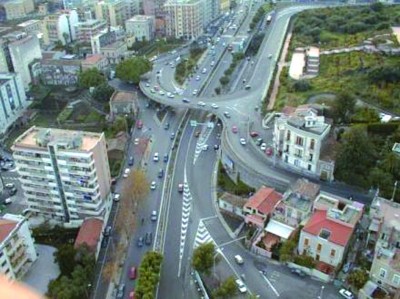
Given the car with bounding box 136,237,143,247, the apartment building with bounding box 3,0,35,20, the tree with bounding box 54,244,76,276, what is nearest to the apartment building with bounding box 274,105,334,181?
the car with bounding box 136,237,143,247

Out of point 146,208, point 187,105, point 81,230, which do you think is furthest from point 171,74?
point 81,230

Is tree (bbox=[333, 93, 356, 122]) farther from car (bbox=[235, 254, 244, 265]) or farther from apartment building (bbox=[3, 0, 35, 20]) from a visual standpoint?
apartment building (bbox=[3, 0, 35, 20])

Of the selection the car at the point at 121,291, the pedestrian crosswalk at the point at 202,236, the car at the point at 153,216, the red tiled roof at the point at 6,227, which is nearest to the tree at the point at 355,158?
the pedestrian crosswalk at the point at 202,236

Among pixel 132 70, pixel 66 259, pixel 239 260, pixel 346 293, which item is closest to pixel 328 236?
pixel 346 293

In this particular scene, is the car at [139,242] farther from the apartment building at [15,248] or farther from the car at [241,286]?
the car at [241,286]

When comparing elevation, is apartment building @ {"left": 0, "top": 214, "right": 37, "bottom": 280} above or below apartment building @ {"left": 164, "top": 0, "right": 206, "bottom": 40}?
below

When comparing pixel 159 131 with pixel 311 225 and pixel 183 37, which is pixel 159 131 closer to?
pixel 311 225

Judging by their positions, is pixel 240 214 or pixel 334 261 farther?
pixel 240 214
